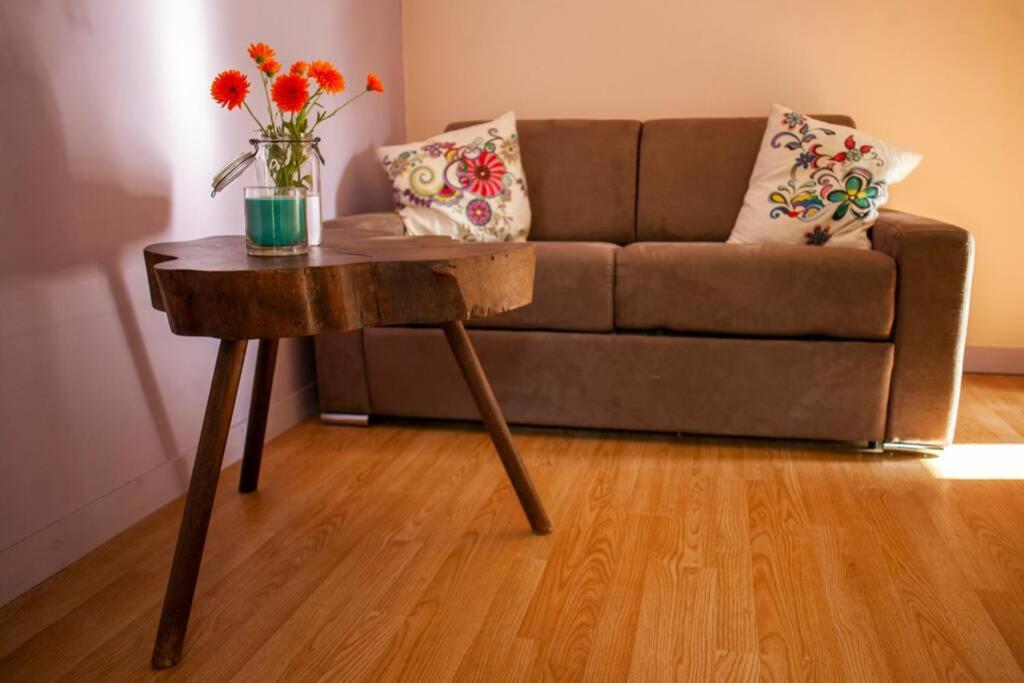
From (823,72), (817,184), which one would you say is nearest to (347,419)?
(817,184)

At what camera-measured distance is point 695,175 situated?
9.34ft

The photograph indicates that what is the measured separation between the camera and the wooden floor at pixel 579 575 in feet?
4.53

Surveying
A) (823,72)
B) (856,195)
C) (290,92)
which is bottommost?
(856,195)

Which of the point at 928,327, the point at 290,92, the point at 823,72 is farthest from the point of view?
the point at 823,72

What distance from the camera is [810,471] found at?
2.18m

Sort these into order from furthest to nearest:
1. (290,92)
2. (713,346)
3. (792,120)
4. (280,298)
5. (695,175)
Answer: (695,175) < (792,120) < (713,346) < (290,92) < (280,298)

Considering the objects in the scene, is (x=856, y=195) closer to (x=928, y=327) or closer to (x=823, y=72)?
(x=928, y=327)

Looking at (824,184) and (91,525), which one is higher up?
(824,184)

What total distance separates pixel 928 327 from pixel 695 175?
3.01ft

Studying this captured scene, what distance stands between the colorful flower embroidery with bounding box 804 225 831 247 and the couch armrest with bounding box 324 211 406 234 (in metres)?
1.13

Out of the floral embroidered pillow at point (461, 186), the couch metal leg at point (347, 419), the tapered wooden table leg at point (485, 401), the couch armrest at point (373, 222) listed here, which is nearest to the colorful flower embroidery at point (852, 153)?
the floral embroidered pillow at point (461, 186)

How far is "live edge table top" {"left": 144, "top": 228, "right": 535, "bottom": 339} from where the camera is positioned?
4.41ft

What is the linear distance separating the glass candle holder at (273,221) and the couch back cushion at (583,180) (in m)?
1.42

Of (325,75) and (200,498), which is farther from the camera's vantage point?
(325,75)
